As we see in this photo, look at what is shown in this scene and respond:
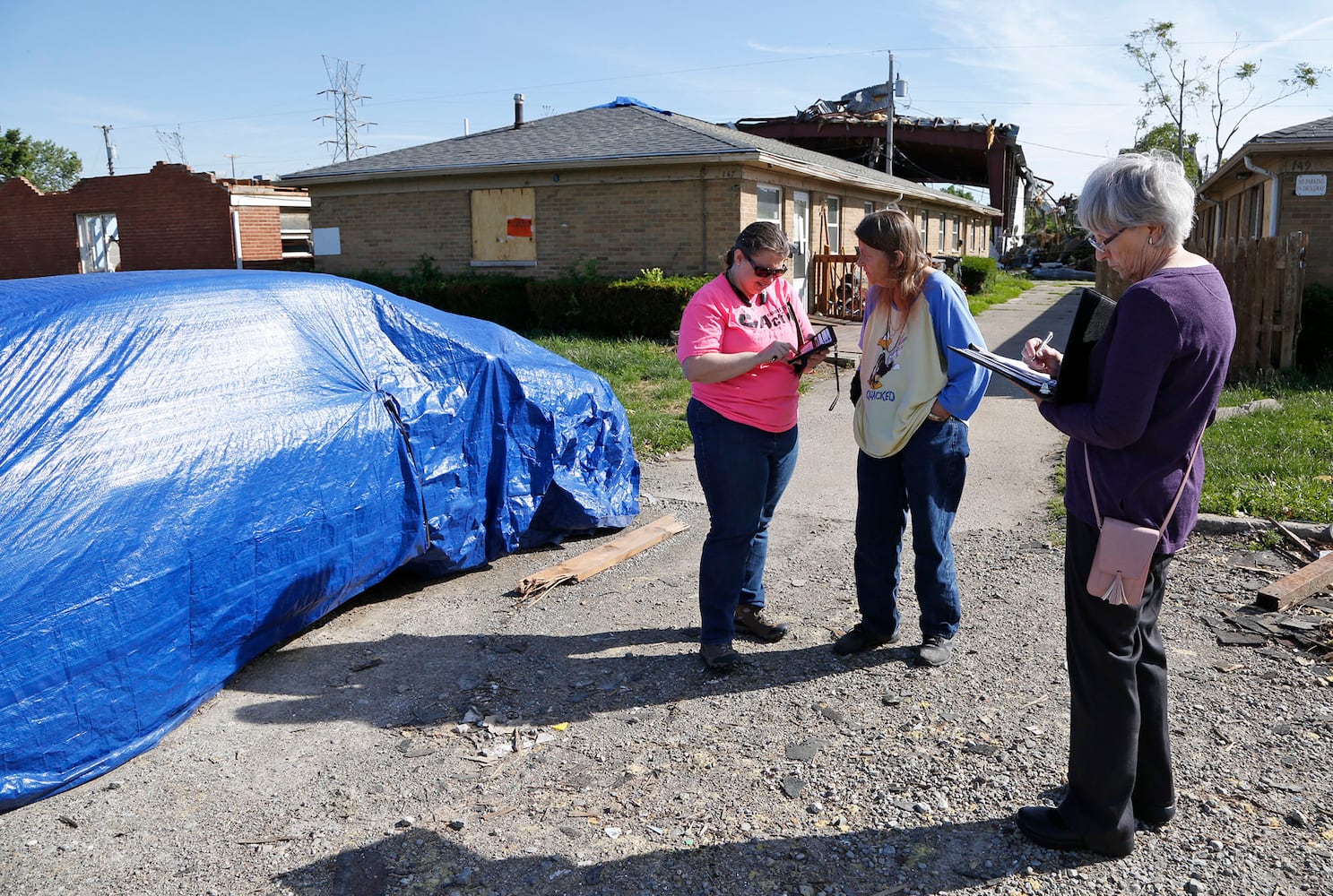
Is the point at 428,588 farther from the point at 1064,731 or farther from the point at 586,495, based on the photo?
the point at 1064,731

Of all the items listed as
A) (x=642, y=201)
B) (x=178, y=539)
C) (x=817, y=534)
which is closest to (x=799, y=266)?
(x=642, y=201)

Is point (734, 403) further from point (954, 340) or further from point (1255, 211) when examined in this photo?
point (1255, 211)

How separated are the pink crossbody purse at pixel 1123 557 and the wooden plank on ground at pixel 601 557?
2939 mm

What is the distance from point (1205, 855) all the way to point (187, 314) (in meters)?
4.03

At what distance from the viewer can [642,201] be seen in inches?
690

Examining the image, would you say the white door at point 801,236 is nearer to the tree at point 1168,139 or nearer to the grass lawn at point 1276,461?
the grass lawn at point 1276,461

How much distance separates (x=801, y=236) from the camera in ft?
65.6

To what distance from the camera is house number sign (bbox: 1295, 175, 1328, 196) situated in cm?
1285

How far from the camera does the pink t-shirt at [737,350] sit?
3.85 metres

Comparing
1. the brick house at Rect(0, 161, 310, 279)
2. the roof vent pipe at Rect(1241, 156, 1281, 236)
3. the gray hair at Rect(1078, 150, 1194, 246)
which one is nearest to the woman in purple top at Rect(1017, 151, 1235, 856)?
the gray hair at Rect(1078, 150, 1194, 246)

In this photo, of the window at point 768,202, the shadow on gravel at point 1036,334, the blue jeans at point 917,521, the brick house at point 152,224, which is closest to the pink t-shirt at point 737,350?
the blue jeans at point 917,521

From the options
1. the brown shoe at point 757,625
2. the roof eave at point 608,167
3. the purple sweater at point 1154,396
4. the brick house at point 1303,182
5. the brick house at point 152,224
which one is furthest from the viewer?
the brick house at point 152,224

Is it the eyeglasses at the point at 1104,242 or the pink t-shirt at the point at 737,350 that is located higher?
the eyeglasses at the point at 1104,242

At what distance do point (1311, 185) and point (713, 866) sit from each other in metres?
13.9
